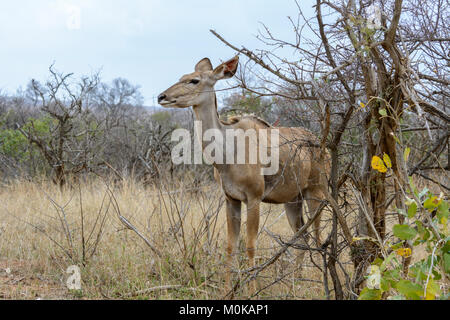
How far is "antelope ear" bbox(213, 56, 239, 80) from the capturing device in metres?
4.89

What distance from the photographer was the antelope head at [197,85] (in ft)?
15.6

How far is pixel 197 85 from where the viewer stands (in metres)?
4.97

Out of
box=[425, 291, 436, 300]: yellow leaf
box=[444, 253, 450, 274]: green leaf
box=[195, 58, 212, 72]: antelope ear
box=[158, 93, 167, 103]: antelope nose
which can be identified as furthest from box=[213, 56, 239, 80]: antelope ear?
box=[425, 291, 436, 300]: yellow leaf

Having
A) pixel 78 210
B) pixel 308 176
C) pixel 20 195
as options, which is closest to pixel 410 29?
pixel 308 176

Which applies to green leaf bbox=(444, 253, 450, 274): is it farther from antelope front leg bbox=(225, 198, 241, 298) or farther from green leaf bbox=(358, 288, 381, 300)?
antelope front leg bbox=(225, 198, 241, 298)

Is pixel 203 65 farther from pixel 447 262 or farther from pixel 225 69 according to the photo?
pixel 447 262

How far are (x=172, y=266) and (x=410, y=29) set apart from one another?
9.43 feet

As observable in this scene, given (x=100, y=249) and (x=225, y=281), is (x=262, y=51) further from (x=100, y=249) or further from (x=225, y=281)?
(x=100, y=249)

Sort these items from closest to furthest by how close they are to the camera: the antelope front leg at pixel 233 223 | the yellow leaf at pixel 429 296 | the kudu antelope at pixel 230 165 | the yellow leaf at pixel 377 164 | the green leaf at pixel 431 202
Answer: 1. the yellow leaf at pixel 429 296
2. the green leaf at pixel 431 202
3. the yellow leaf at pixel 377 164
4. the kudu antelope at pixel 230 165
5. the antelope front leg at pixel 233 223

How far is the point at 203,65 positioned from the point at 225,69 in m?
0.37

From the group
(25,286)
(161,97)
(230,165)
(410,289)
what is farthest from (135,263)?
(410,289)

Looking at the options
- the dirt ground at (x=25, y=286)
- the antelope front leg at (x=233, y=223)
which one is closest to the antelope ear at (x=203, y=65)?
the antelope front leg at (x=233, y=223)

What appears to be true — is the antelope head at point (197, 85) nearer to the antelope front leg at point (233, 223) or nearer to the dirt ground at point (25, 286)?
the antelope front leg at point (233, 223)
